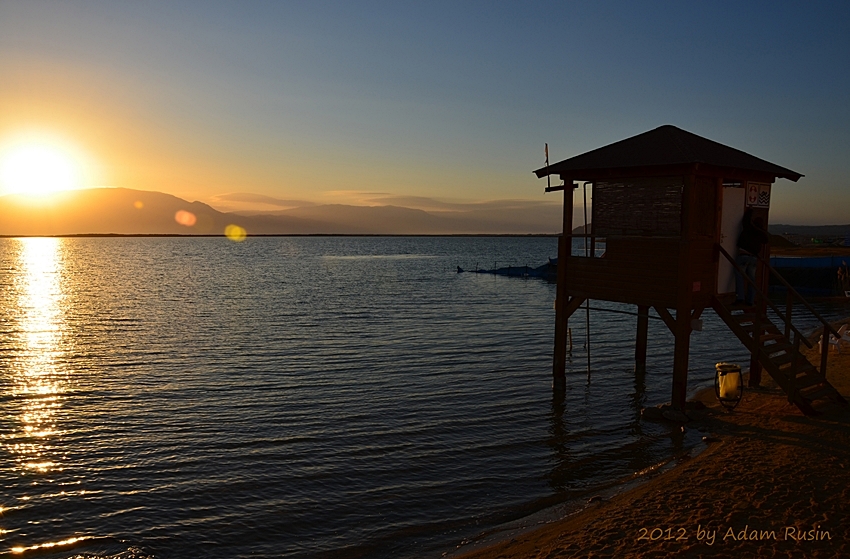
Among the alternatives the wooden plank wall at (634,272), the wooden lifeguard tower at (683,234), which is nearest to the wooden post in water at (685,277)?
the wooden lifeguard tower at (683,234)

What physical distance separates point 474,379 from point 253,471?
985 centimetres

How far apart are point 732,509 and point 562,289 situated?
352 inches

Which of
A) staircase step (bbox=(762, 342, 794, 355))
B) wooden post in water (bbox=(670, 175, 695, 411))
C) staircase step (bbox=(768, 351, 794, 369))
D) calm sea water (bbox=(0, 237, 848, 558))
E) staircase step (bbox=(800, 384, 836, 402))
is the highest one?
wooden post in water (bbox=(670, 175, 695, 411))

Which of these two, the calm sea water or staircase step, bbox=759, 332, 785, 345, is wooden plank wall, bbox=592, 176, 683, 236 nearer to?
staircase step, bbox=759, 332, 785, 345

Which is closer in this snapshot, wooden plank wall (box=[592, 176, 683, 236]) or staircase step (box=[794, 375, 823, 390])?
staircase step (box=[794, 375, 823, 390])

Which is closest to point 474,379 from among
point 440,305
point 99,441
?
point 99,441

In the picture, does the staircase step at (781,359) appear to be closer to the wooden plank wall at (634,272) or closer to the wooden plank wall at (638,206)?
the wooden plank wall at (634,272)

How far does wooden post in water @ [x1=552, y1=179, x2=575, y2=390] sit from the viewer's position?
56.2ft

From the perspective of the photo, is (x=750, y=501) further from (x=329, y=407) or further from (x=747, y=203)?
(x=329, y=407)

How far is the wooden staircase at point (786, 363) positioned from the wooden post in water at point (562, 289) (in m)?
4.05

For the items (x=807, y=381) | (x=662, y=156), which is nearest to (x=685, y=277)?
(x=662, y=156)

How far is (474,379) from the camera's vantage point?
21.0 m

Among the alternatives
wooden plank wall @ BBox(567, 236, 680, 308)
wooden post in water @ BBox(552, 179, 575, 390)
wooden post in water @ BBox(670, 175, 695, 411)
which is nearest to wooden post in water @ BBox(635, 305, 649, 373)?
wooden post in water @ BBox(552, 179, 575, 390)

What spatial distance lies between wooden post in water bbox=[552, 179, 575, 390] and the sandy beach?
18.7 feet
